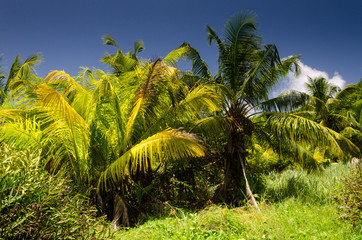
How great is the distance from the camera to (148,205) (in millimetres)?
6906

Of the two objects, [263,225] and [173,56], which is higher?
[173,56]

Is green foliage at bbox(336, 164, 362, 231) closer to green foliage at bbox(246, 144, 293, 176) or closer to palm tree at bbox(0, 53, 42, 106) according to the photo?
green foliage at bbox(246, 144, 293, 176)

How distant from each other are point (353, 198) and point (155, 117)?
16.0ft

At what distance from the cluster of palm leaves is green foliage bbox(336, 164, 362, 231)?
1621mm

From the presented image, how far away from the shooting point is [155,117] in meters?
6.82

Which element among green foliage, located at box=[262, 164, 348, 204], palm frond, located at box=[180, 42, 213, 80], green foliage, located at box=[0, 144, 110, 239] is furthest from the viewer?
palm frond, located at box=[180, 42, 213, 80]

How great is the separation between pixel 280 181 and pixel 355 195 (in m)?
3.82

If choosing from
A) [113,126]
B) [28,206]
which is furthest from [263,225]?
[113,126]

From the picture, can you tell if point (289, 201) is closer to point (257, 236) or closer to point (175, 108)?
point (257, 236)

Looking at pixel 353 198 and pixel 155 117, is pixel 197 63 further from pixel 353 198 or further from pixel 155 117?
pixel 353 198

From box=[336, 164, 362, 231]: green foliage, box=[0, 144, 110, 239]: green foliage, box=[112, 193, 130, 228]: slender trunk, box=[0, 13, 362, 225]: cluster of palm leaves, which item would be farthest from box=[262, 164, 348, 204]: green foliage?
box=[0, 144, 110, 239]: green foliage

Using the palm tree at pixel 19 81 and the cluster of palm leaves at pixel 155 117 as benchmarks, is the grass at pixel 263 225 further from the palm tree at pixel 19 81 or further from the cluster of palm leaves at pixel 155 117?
the palm tree at pixel 19 81

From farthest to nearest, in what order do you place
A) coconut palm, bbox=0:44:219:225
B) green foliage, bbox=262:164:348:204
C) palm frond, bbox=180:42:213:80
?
1. palm frond, bbox=180:42:213:80
2. green foliage, bbox=262:164:348:204
3. coconut palm, bbox=0:44:219:225

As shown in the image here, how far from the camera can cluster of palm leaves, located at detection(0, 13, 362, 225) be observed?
5.16m
